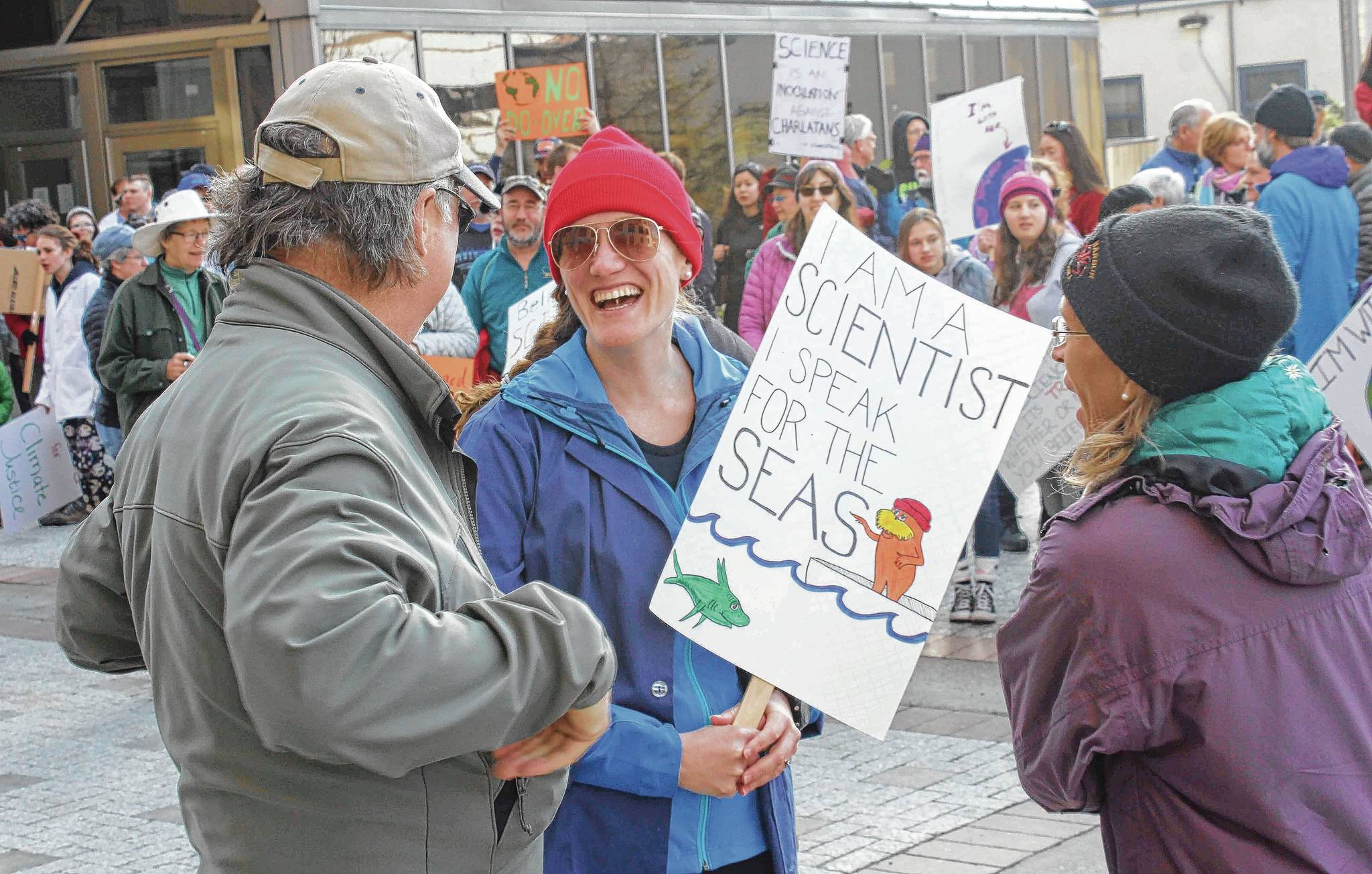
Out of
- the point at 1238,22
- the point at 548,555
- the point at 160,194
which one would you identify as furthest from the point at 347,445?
the point at 1238,22

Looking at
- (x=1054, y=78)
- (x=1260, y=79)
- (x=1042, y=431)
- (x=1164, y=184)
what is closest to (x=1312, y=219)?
(x=1164, y=184)

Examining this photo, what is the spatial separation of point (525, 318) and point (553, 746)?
5.25 meters

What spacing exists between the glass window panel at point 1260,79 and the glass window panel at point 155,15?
77.2 ft

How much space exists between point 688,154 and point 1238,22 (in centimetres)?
2166

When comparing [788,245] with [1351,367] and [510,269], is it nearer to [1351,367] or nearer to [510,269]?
[510,269]

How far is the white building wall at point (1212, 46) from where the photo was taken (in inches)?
1241

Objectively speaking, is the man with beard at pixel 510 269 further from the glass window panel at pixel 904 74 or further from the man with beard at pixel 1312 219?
the glass window panel at pixel 904 74

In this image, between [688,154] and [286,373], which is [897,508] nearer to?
[286,373]

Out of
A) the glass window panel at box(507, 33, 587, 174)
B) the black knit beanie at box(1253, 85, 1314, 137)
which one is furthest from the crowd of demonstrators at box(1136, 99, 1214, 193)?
the glass window panel at box(507, 33, 587, 174)

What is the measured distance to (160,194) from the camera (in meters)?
15.6

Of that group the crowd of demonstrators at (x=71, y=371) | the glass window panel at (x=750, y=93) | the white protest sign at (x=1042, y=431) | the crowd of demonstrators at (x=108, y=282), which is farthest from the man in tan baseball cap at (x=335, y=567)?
the glass window panel at (x=750, y=93)

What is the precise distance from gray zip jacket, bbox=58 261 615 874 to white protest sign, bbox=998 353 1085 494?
450cm

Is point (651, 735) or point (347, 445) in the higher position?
point (347, 445)

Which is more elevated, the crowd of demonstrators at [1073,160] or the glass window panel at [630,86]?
the glass window panel at [630,86]
